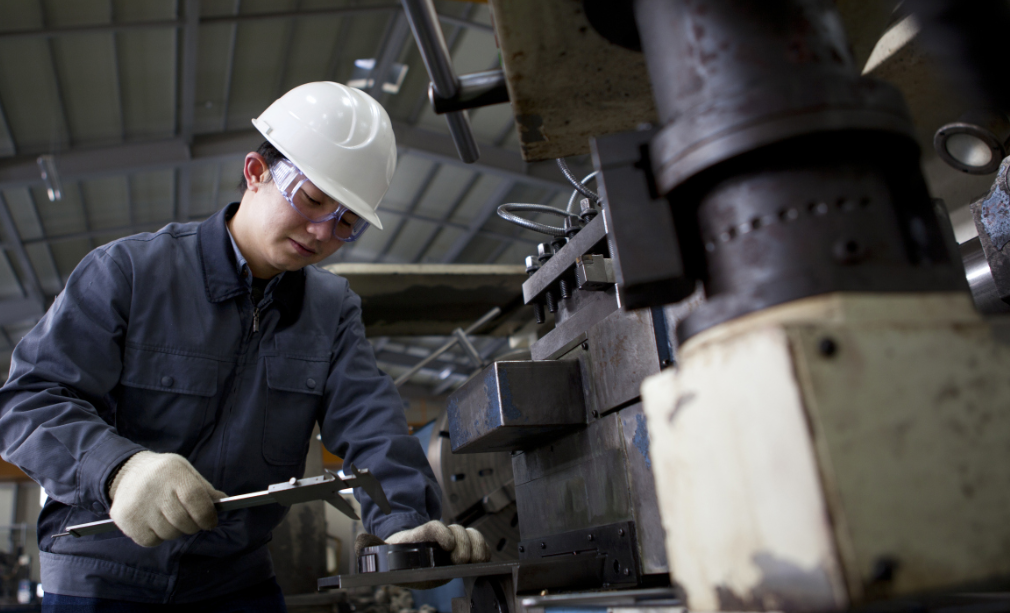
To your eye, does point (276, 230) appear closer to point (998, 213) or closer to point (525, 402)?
point (525, 402)

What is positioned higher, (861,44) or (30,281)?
(30,281)

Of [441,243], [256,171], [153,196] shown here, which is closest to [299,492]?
[256,171]

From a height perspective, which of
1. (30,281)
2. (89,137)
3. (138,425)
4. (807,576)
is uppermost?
(89,137)

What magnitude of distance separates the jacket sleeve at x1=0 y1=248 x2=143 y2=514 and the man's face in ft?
0.92

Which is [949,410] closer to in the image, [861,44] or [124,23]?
[861,44]

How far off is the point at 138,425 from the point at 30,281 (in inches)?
250

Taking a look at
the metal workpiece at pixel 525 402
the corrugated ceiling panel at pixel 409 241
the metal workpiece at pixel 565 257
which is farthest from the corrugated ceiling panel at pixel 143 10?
the metal workpiece at pixel 525 402

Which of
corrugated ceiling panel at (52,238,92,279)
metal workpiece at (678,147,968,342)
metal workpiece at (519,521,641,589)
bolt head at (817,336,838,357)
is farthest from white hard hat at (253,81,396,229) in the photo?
corrugated ceiling panel at (52,238,92,279)

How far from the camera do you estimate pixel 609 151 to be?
60cm

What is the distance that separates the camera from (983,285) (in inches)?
47.6

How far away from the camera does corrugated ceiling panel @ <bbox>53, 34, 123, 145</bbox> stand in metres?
4.37

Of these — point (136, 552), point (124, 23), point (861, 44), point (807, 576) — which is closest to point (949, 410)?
point (807, 576)

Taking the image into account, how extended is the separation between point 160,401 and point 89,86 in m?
4.28

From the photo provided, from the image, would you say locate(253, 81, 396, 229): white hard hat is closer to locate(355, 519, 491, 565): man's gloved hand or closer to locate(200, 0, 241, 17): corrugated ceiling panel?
locate(355, 519, 491, 565): man's gloved hand
